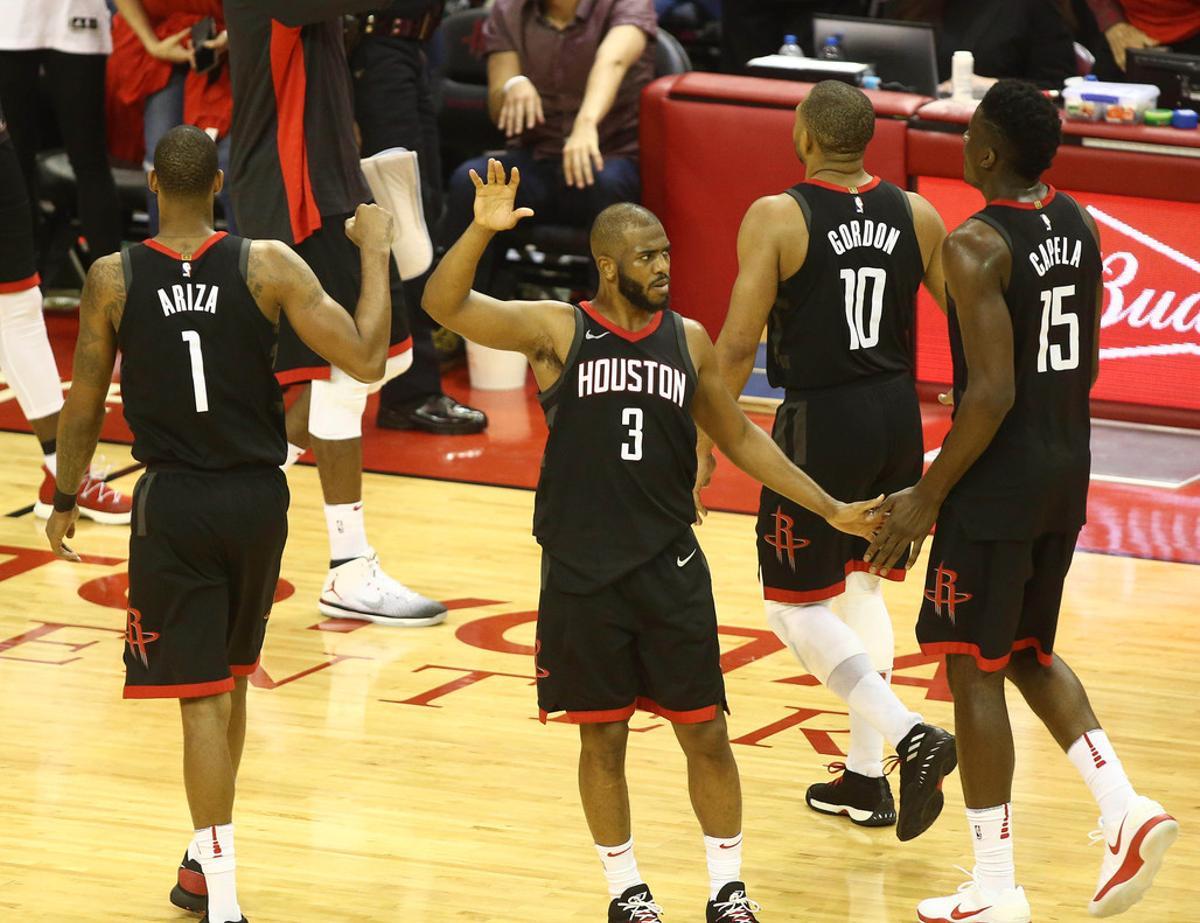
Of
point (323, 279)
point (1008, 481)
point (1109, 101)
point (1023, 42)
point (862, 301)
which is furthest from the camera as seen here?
point (1023, 42)

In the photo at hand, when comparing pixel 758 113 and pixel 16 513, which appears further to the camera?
pixel 758 113

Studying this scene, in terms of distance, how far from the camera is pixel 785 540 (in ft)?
15.1

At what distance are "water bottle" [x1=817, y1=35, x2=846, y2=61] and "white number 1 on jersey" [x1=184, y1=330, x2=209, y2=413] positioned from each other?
5.39 meters

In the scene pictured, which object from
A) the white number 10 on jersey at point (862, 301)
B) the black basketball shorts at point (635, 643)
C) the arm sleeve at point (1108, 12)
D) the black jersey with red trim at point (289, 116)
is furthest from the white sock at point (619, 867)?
the arm sleeve at point (1108, 12)

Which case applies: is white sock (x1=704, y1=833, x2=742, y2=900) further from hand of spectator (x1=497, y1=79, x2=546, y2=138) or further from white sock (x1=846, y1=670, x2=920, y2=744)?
hand of spectator (x1=497, y1=79, x2=546, y2=138)

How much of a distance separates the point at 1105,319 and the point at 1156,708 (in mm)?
3074

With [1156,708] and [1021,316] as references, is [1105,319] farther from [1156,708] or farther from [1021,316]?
[1021,316]

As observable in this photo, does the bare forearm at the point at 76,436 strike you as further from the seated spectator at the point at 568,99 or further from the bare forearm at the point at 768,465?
the seated spectator at the point at 568,99

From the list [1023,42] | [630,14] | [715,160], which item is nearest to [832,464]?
[715,160]

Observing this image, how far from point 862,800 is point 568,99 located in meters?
4.58

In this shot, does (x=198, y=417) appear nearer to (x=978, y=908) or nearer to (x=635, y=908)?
(x=635, y=908)

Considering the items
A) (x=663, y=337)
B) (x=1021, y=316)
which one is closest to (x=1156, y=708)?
(x=1021, y=316)

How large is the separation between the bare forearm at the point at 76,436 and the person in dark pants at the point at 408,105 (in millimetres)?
3188

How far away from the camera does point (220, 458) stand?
4035mm
